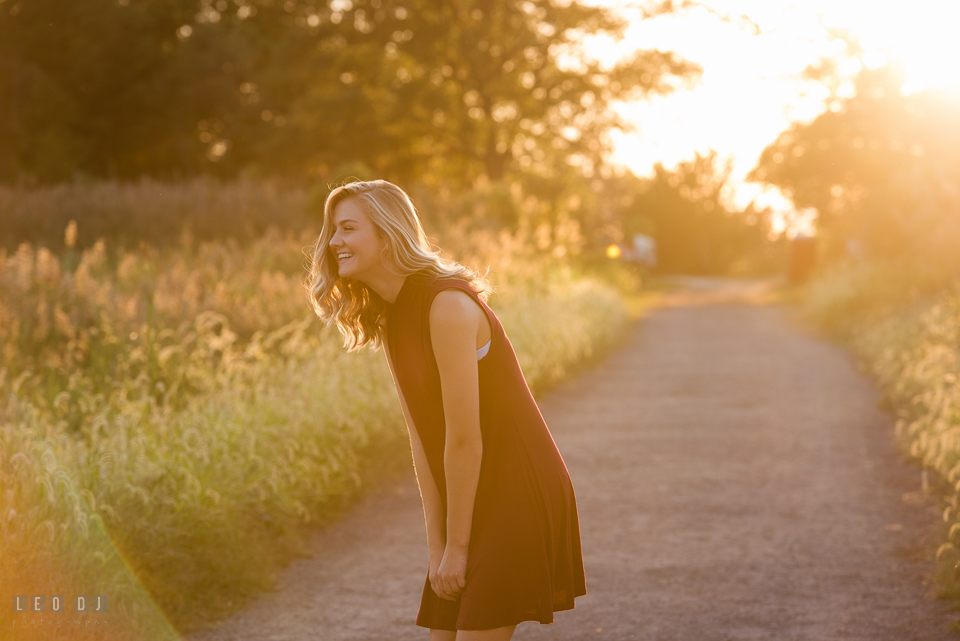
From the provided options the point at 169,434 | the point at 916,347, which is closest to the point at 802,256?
the point at 916,347

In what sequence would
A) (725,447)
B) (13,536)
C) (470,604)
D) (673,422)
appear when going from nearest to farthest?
(470,604) → (13,536) → (725,447) → (673,422)

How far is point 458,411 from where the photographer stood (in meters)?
2.48

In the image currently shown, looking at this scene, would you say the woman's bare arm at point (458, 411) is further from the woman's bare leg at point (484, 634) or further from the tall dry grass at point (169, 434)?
the tall dry grass at point (169, 434)

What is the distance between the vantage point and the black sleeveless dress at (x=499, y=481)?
8.33 ft

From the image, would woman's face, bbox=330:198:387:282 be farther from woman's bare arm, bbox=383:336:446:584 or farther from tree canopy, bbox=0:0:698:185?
tree canopy, bbox=0:0:698:185

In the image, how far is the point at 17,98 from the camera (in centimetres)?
3027

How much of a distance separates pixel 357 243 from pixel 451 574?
927 millimetres

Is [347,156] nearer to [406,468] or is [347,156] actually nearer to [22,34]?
[22,34]

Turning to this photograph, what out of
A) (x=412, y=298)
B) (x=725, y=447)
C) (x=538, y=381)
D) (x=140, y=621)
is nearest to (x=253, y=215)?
(x=538, y=381)

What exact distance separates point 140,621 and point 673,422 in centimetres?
645

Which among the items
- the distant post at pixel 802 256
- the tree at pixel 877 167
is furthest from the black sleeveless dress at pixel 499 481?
the distant post at pixel 802 256

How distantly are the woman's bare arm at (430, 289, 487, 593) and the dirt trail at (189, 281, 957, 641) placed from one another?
2.18 metres

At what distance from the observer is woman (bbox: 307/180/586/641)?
2504 mm

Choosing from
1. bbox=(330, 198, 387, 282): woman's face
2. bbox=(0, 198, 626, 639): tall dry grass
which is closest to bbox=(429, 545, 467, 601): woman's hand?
bbox=(330, 198, 387, 282): woman's face
